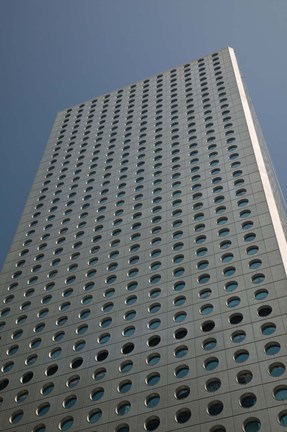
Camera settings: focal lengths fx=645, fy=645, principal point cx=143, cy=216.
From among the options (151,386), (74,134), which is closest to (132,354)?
(151,386)

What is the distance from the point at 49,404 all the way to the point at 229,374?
25.2 ft

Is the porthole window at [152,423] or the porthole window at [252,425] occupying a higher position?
the porthole window at [152,423]

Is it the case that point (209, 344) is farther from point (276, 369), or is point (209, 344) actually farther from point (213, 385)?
point (276, 369)

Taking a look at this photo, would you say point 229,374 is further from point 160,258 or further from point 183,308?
point 160,258

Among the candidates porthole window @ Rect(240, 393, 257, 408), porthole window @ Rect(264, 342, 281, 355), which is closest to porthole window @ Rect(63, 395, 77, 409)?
porthole window @ Rect(240, 393, 257, 408)

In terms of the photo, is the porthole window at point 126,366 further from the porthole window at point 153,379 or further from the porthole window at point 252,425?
the porthole window at point 252,425

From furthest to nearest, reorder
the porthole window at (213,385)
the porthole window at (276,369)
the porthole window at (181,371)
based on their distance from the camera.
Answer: the porthole window at (181,371) < the porthole window at (213,385) < the porthole window at (276,369)

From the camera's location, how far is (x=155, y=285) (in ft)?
98.0

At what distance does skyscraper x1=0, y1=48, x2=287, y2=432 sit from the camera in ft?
77.9

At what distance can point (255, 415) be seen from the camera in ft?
70.4

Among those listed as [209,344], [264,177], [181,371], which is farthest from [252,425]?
[264,177]

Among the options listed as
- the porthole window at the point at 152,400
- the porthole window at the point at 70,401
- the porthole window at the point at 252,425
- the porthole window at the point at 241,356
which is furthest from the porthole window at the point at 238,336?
the porthole window at the point at 70,401

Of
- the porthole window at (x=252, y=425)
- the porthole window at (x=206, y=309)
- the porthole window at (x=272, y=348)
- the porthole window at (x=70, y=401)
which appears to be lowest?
the porthole window at (x=252, y=425)

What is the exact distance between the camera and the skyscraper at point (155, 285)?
23750 mm
